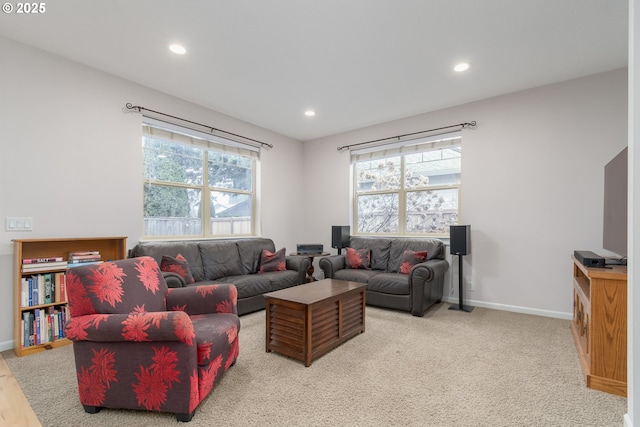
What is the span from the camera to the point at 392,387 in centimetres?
210

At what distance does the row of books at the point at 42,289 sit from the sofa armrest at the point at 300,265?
2615 mm

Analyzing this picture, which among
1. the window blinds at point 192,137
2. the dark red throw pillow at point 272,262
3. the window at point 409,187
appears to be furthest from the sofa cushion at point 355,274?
the window blinds at point 192,137

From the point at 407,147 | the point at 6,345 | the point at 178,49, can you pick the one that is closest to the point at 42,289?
the point at 6,345

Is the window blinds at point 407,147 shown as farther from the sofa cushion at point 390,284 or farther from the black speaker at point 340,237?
the sofa cushion at point 390,284

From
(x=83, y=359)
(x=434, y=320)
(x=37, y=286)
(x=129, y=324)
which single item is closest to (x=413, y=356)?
(x=434, y=320)

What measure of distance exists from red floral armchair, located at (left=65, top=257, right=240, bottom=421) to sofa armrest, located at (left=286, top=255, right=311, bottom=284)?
248cm

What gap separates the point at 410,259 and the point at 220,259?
2.58 m

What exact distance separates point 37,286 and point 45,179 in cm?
102

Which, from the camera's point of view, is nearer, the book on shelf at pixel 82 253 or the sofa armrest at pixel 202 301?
the sofa armrest at pixel 202 301

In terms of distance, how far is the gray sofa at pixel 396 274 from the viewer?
366cm

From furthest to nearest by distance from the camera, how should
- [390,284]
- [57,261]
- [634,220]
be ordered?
[390,284] → [57,261] → [634,220]

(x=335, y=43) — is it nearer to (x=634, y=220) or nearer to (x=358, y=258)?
(x=634, y=220)

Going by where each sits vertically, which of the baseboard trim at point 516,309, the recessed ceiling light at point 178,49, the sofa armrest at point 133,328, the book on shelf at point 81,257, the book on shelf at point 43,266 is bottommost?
the baseboard trim at point 516,309

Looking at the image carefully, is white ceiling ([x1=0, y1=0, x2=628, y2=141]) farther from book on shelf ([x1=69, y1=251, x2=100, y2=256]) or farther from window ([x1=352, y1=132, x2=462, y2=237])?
book on shelf ([x1=69, y1=251, x2=100, y2=256])
